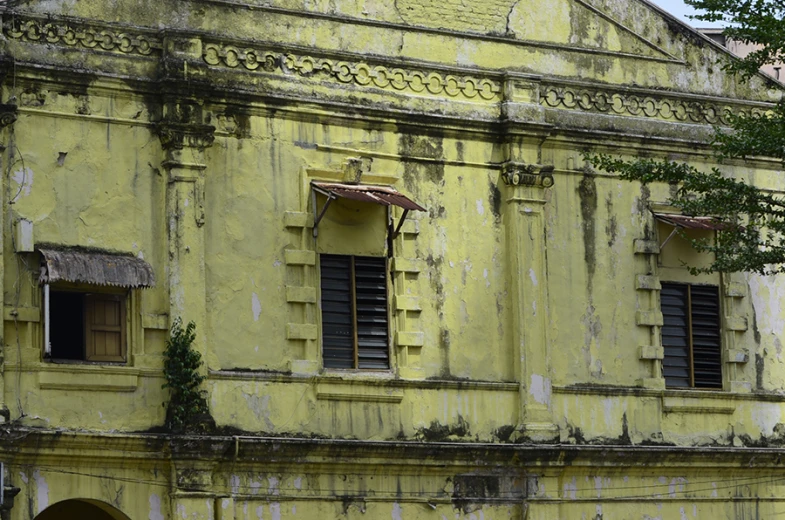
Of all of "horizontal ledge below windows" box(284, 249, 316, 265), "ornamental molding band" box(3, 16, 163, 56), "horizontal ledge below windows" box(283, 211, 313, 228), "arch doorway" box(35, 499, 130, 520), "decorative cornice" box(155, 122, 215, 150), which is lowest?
"arch doorway" box(35, 499, 130, 520)

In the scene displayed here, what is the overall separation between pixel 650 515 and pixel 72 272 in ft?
24.8

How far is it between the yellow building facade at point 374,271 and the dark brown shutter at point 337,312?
3 centimetres

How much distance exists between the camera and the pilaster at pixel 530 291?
761 inches

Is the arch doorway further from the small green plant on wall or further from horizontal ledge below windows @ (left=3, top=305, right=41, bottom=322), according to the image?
horizontal ledge below windows @ (left=3, top=305, right=41, bottom=322)

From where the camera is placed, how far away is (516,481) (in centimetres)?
1911

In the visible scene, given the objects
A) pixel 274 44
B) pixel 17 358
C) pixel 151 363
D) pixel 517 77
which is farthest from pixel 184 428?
pixel 517 77

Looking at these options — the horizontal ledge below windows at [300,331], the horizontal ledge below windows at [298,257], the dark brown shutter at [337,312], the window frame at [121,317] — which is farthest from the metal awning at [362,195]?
the window frame at [121,317]

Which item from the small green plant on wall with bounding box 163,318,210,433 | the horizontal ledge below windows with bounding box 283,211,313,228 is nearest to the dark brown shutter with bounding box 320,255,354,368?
the horizontal ledge below windows with bounding box 283,211,313,228

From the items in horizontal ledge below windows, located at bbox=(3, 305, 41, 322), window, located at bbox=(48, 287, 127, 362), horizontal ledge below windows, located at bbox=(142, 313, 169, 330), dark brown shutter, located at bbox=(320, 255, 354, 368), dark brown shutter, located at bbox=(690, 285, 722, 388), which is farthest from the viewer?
dark brown shutter, located at bbox=(690, 285, 722, 388)

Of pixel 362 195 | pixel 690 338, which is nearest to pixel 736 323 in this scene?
pixel 690 338

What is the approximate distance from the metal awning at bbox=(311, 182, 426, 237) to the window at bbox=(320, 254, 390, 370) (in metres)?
0.56

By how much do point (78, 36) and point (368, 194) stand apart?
11.5 ft

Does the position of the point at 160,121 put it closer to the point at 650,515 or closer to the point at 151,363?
the point at 151,363

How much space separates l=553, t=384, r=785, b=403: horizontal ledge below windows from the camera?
19781mm
